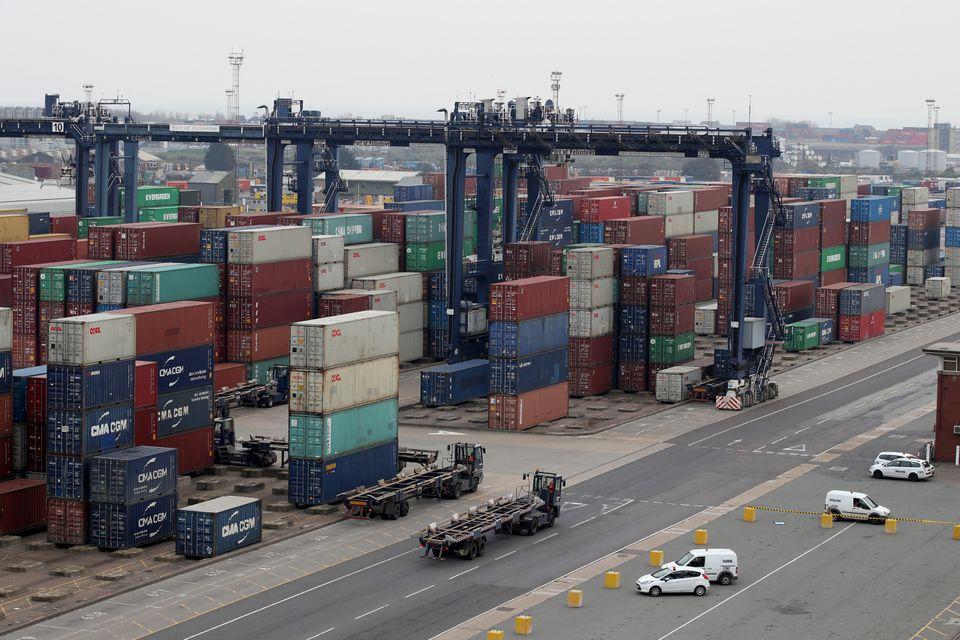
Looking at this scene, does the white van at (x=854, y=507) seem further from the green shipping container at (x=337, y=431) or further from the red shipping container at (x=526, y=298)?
the red shipping container at (x=526, y=298)

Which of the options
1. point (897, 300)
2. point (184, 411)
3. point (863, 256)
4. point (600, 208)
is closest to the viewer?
point (184, 411)

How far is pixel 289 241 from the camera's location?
104 m

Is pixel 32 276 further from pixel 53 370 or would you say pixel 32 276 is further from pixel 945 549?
pixel 945 549

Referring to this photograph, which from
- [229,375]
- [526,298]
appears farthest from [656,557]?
[229,375]

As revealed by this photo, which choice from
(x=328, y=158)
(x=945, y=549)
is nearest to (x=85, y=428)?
(x=945, y=549)

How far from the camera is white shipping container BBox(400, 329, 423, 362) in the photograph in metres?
119

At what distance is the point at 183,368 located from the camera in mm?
80000

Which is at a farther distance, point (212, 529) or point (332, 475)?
point (332, 475)

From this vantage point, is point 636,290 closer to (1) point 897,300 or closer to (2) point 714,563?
(2) point 714,563

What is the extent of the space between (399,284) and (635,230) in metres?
21.4

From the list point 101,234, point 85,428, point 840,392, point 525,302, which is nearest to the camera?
point 85,428

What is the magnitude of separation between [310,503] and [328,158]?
214 ft

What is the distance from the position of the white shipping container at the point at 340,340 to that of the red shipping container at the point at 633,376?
35131 millimetres

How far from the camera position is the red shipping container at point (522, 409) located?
9462cm
